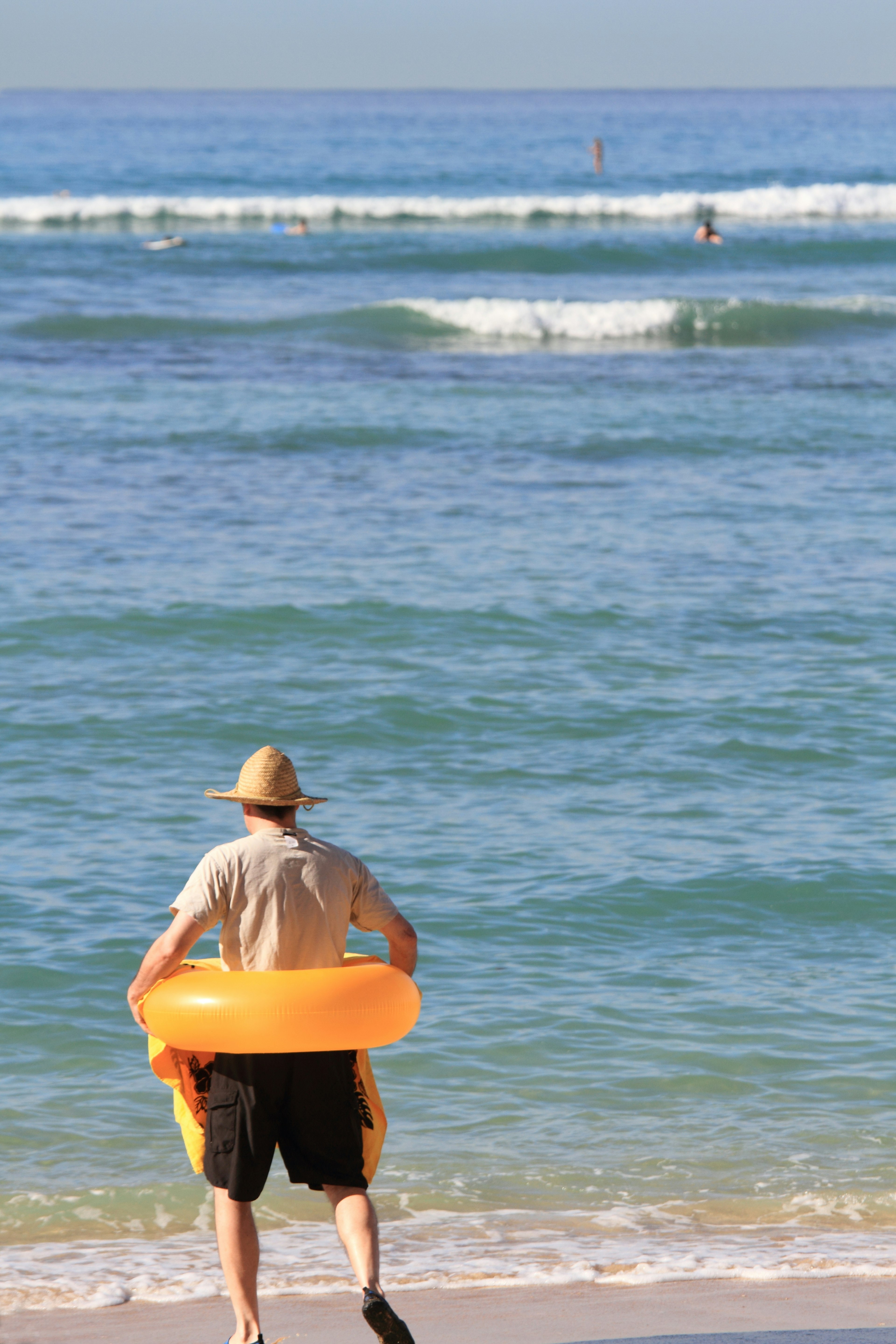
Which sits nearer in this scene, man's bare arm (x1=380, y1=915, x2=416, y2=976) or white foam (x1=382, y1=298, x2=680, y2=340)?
man's bare arm (x1=380, y1=915, x2=416, y2=976)

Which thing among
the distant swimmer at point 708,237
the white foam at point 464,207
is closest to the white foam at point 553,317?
the distant swimmer at point 708,237

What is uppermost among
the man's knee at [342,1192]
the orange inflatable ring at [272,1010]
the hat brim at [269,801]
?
the hat brim at [269,801]

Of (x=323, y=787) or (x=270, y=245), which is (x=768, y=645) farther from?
(x=270, y=245)

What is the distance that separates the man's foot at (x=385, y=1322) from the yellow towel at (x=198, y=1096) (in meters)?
0.38

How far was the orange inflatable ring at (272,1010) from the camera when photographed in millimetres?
3979

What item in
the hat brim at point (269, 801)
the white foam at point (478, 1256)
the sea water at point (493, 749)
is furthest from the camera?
the sea water at point (493, 749)

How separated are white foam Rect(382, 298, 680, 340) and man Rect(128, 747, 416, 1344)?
25576 mm

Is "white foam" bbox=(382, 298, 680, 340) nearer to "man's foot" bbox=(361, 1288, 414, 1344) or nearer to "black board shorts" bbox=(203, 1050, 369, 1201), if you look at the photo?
"black board shorts" bbox=(203, 1050, 369, 1201)

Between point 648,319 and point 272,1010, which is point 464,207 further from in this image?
point 272,1010

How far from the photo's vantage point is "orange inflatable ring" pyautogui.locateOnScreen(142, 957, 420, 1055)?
3.98m

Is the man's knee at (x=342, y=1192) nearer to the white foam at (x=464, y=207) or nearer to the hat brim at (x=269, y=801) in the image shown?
the hat brim at (x=269, y=801)

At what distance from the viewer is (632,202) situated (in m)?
54.7

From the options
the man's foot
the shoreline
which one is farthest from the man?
the shoreline

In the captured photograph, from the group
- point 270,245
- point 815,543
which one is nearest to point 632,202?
point 270,245
